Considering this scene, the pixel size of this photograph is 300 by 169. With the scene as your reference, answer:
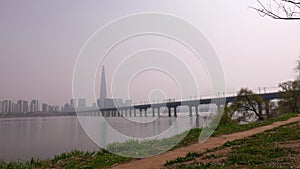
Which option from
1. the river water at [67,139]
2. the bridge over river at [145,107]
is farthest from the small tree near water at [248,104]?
the river water at [67,139]

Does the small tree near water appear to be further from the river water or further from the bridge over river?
the river water

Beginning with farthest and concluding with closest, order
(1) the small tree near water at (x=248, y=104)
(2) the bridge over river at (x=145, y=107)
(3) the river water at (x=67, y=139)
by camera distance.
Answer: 1. (1) the small tree near water at (x=248, y=104)
2. (3) the river water at (x=67, y=139)
3. (2) the bridge over river at (x=145, y=107)

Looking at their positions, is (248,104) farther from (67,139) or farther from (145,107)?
(67,139)

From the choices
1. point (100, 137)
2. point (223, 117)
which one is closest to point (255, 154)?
point (100, 137)

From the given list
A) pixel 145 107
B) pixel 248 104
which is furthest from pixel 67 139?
pixel 248 104

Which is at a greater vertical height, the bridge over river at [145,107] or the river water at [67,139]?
the bridge over river at [145,107]

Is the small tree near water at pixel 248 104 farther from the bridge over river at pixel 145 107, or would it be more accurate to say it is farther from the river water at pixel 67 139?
the river water at pixel 67 139

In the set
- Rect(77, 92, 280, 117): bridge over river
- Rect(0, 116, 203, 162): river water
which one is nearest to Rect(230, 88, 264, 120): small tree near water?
Rect(77, 92, 280, 117): bridge over river

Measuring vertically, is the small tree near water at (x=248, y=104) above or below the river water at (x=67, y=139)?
above

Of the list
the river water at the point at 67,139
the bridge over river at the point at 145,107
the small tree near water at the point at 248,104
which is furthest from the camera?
the small tree near water at the point at 248,104

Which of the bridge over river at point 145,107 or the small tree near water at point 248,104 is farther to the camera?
the small tree near water at point 248,104

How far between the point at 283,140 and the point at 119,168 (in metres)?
7.44

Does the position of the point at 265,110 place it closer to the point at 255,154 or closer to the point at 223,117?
the point at 223,117

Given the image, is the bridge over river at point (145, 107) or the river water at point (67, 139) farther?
the river water at point (67, 139)
